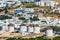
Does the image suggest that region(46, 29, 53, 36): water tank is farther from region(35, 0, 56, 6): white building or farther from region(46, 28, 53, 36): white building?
region(35, 0, 56, 6): white building

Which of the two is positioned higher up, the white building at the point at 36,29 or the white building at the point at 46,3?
the white building at the point at 46,3

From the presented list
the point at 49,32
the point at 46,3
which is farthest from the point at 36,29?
the point at 46,3

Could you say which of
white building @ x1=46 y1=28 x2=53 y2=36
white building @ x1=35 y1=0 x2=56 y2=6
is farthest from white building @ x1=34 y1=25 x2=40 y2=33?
white building @ x1=35 y1=0 x2=56 y2=6

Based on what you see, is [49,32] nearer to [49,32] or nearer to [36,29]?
[49,32]

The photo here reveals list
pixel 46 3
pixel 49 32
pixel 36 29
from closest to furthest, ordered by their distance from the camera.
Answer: pixel 49 32 < pixel 36 29 < pixel 46 3

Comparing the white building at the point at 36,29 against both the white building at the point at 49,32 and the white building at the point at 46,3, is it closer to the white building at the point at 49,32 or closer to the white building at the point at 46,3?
the white building at the point at 49,32

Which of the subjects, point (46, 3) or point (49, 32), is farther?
point (46, 3)

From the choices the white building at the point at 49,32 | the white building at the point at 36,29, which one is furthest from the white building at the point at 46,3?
the white building at the point at 49,32

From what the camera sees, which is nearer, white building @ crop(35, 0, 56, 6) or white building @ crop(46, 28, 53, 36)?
white building @ crop(46, 28, 53, 36)

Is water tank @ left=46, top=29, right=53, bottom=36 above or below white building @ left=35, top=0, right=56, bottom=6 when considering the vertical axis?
below

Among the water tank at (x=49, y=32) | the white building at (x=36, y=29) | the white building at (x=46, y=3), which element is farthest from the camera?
the white building at (x=46, y=3)

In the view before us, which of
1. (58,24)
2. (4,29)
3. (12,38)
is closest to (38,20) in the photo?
(58,24)

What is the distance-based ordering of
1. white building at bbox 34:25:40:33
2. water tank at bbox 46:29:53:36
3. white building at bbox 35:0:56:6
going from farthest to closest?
white building at bbox 35:0:56:6 → white building at bbox 34:25:40:33 → water tank at bbox 46:29:53:36
